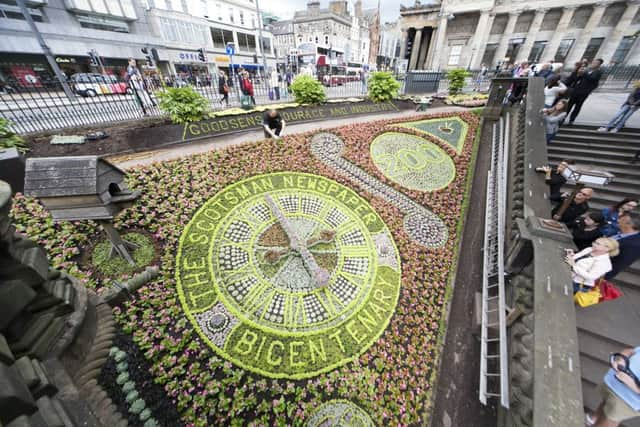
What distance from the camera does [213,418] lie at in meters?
3.97

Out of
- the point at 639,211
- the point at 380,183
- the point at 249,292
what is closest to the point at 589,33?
the point at 639,211

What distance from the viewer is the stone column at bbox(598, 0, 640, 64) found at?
25.6m

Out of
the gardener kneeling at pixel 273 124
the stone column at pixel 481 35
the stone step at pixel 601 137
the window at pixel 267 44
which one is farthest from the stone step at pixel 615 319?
the window at pixel 267 44

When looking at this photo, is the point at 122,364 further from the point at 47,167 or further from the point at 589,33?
the point at 589,33

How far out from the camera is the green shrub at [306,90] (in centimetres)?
1338

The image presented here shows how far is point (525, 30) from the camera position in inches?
1196

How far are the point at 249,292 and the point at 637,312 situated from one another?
822cm

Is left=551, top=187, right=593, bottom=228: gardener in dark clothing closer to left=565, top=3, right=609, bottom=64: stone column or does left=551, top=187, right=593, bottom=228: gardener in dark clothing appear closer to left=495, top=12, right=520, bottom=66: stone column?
left=495, top=12, right=520, bottom=66: stone column

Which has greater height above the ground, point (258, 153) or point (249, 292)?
point (258, 153)

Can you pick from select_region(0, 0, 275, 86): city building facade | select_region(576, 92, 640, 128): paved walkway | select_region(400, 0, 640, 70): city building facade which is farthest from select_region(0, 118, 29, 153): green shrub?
select_region(400, 0, 640, 70): city building facade

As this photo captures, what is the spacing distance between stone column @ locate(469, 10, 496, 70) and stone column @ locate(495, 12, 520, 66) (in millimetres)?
2038

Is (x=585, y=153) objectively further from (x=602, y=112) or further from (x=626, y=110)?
(x=602, y=112)

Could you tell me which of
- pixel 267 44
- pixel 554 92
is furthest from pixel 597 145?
pixel 267 44

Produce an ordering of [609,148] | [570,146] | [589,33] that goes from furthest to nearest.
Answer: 1. [589,33]
2. [570,146]
3. [609,148]
